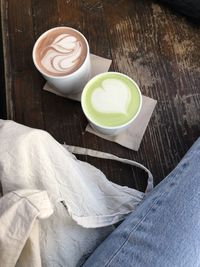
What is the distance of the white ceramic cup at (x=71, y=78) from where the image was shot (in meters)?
0.58

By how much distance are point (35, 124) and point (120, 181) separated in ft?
0.60

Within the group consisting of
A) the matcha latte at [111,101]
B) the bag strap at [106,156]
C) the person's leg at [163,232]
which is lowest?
the bag strap at [106,156]

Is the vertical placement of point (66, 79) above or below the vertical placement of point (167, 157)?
above

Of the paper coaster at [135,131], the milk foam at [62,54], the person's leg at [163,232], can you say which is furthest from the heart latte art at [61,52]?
the person's leg at [163,232]

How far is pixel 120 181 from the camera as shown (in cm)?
60

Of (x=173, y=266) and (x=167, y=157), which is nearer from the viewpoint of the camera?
(x=173, y=266)

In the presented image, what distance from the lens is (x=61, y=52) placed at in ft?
1.96

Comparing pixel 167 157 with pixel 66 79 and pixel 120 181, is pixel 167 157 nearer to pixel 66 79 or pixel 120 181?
pixel 120 181

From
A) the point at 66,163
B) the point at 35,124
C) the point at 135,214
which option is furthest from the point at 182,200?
the point at 35,124

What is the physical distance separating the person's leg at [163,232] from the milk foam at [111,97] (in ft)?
0.48

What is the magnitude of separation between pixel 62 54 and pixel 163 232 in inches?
12.9

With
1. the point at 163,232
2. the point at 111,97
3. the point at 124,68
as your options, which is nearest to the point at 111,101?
the point at 111,97

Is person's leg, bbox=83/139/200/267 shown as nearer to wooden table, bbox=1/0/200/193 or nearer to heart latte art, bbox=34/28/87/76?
wooden table, bbox=1/0/200/193

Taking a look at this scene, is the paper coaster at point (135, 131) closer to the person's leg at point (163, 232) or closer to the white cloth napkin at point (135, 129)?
the white cloth napkin at point (135, 129)
